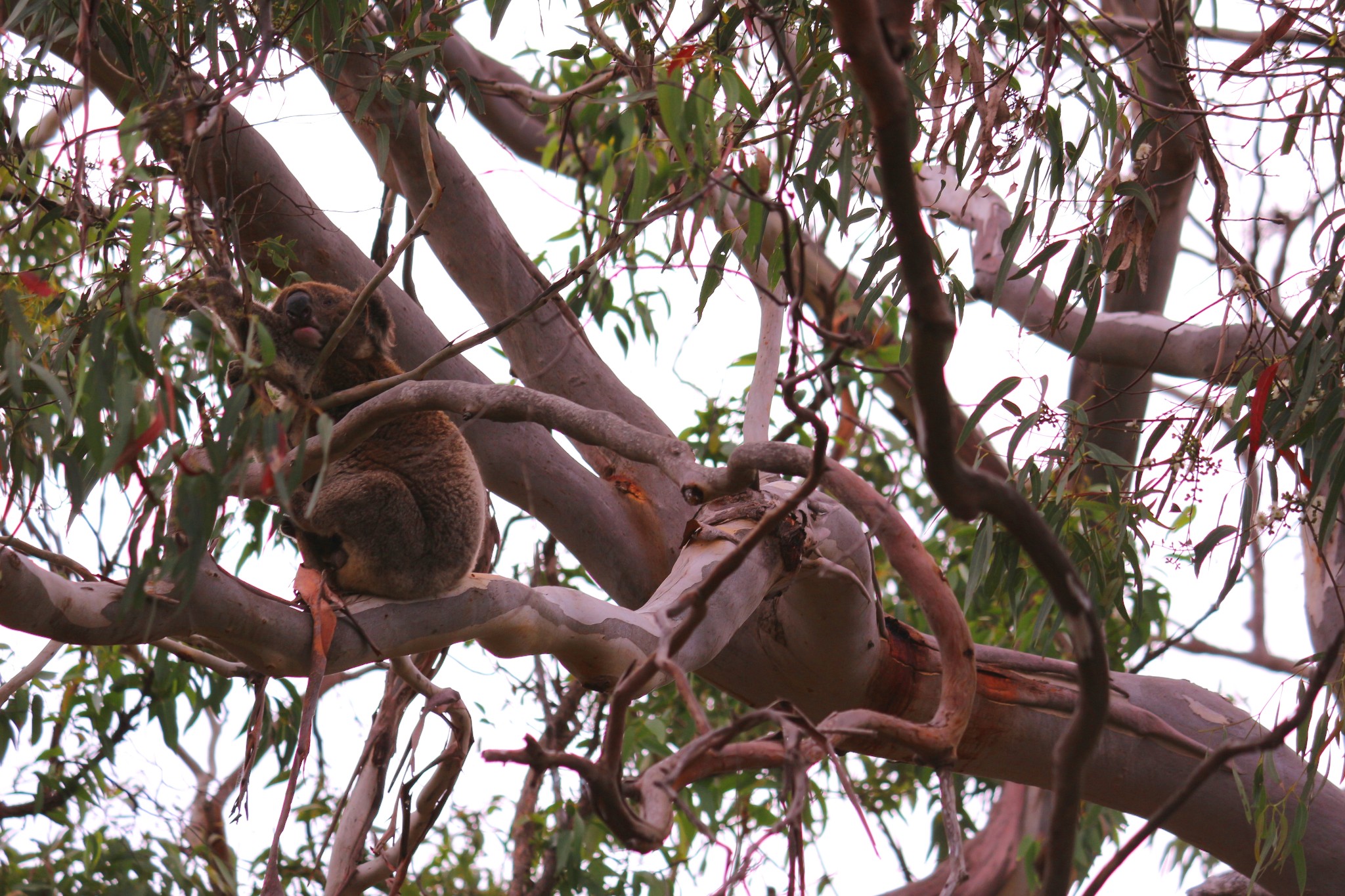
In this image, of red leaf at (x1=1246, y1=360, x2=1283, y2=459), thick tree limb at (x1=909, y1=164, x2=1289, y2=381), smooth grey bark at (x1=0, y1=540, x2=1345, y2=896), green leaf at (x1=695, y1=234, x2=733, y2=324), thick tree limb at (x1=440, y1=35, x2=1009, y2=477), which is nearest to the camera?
red leaf at (x1=1246, y1=360, x2=1283, y2=459)

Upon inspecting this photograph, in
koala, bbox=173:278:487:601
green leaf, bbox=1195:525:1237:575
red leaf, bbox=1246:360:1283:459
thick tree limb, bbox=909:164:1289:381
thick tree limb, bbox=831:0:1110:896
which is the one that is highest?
thick tree limb, bbox=909:164:1289:381

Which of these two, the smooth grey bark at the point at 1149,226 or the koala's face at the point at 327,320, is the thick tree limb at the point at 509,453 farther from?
the smooth grey bark at the point at 1149,226

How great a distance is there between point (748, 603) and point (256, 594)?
2.97 feet

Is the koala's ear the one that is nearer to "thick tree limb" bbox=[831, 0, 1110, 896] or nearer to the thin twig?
the thin twig

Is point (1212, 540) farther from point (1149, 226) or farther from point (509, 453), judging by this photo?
point (509, 453)

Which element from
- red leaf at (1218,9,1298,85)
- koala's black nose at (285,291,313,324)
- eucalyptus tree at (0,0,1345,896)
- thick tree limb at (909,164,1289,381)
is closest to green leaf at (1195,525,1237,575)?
eucalyptus tree at (0,0,1345,896)

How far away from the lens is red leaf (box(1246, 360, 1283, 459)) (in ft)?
6.30

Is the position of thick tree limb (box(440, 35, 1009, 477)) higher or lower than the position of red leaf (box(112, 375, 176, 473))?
higher

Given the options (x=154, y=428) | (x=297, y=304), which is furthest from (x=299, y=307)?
(x=154, y=428)

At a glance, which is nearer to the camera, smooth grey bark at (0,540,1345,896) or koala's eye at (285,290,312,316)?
smooth grey bark at (0,540,1345,896)

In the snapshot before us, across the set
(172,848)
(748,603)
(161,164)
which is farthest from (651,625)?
(172,848)

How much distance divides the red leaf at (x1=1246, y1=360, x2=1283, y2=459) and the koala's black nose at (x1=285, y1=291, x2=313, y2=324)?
79.5 inches

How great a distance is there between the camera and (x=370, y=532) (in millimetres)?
2322

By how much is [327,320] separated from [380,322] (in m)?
0.14
